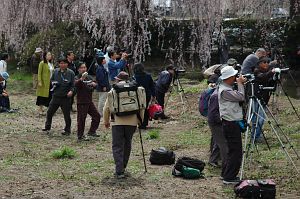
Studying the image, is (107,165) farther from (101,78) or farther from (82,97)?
(101,78)

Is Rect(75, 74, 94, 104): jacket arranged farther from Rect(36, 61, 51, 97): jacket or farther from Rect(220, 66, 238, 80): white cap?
Rect(220, 66, 238, 80): white cap

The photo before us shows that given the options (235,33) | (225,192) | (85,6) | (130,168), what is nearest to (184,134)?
(130,168)

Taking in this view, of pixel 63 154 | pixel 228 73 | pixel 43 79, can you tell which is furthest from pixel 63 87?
pixel 228 73

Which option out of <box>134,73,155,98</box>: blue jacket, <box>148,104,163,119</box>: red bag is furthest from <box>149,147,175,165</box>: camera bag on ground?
<box>148,104,163,119</box>: red bag

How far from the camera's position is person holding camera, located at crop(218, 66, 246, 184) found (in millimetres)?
8109

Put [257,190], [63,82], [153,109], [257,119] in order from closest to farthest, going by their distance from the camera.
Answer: [257,190]
[257,119]
[63,82]
[153,109]

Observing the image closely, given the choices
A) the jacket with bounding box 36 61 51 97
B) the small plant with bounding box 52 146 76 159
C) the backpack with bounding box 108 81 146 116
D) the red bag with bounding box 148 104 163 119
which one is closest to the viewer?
the backpack with bounding box 108 81 146 116

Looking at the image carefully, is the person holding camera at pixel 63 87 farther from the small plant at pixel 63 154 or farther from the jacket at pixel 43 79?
the jacket at pixel 43 79

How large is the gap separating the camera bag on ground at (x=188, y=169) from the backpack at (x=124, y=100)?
3.39 feet

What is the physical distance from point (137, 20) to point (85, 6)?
2.02 m

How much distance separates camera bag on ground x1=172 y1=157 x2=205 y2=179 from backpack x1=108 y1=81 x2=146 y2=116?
1034 mm

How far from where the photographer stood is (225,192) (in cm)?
793

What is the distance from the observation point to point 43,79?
15469mm

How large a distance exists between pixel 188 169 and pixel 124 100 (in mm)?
1400
